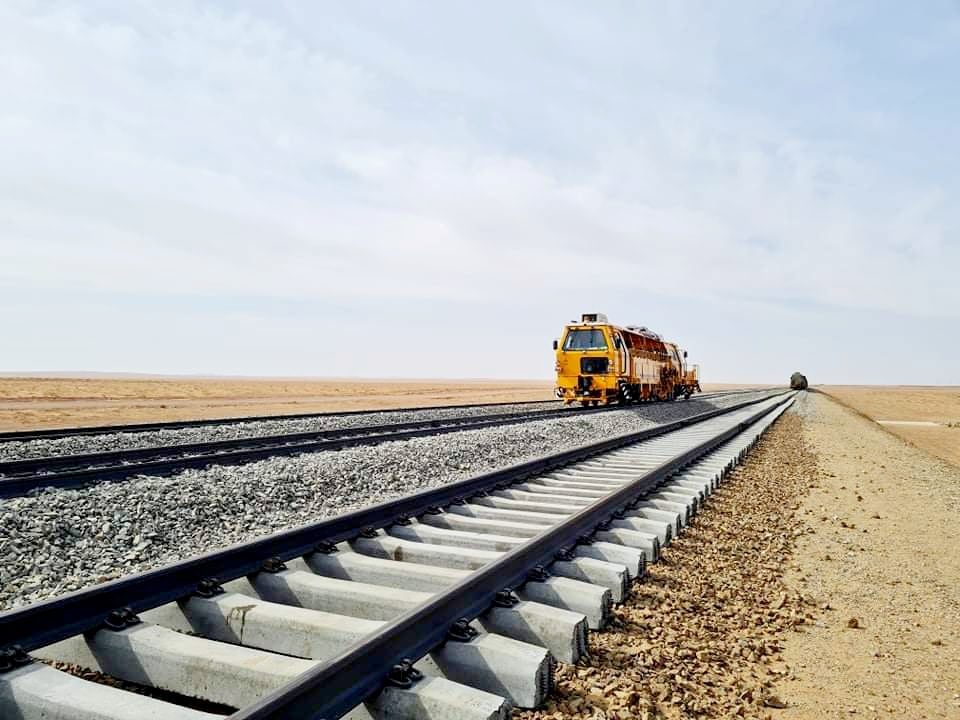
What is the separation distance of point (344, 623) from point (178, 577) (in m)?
1.01

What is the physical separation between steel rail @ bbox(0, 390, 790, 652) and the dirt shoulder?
2.74m

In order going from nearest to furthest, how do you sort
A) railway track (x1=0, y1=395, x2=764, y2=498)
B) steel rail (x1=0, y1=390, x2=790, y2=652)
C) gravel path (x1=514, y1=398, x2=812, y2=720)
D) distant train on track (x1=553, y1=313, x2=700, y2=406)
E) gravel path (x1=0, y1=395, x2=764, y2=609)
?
1. steel rail (x1=0, y1=390, x2=790, y2=652)
2. gravel path (x1=514, y1=398, x2=812, y2=720)
3. gravel path (x1=0, y1=395, x2=764, y2=609)
4. railway track (x1=0, y1=395, x2=764, y2=498)
5. distant train on track (x1=553, y1=313, x2=700, y2=406)

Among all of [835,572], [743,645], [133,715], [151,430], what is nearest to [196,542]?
[133,715]

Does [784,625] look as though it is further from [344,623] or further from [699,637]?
[344,623]

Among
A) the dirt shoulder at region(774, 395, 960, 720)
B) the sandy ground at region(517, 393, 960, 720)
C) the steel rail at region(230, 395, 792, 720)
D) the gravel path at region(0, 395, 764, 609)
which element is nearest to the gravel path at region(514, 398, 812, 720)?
the sandy ground at region(517, 393, 960, 720)

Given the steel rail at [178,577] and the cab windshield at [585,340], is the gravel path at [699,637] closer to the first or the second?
the steel rail at [178,577]

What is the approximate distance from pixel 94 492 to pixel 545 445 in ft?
24.1

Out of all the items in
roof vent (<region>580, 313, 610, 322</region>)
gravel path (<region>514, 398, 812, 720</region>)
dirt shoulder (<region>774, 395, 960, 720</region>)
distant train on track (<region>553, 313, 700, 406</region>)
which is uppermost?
roof vent (<region>580, 313, 610, 322</region>)

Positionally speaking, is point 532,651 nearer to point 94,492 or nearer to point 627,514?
point 627,514

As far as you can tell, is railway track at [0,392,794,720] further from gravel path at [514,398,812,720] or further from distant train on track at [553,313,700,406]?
distant train on track at [553,313,700,406]

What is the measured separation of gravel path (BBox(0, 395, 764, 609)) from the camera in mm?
4719

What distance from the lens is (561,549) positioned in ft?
14.1

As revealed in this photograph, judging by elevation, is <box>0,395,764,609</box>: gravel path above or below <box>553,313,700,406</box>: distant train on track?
below

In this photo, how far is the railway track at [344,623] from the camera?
2.32 meters
